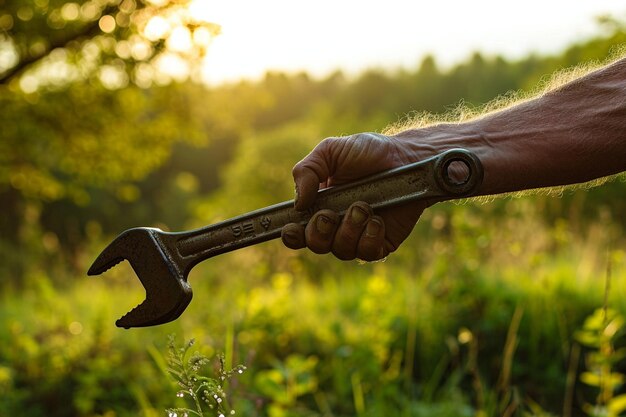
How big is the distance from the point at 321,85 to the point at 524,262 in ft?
184

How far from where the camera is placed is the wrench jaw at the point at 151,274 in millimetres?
1966

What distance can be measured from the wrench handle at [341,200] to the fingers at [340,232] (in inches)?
1.2

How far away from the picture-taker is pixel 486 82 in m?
45.2

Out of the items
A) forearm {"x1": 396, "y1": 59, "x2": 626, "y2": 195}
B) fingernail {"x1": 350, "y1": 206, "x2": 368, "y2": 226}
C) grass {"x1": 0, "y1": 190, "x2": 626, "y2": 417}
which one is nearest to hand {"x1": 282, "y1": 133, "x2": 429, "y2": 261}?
fingernail {"x1": 350, "y1": 206, "x2": 368, "y2": 226}

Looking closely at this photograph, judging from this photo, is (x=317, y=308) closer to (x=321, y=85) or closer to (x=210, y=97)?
(x=210, y=97)

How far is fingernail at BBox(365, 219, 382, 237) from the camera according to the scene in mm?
2048

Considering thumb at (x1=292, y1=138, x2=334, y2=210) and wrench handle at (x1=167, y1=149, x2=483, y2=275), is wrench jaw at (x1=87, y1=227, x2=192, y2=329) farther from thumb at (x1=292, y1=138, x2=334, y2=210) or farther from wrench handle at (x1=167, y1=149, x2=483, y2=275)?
thumb at (x1=292, y1=138, x2=334, y2=210)

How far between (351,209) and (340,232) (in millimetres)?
83

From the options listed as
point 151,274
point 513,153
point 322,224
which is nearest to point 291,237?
point 322,224

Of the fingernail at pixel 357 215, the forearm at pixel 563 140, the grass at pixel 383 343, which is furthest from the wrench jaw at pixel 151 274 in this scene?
the grass at pixel 383 343

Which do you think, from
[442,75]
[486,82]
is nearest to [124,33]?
[486,82]

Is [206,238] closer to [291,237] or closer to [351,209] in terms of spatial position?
[291,237]

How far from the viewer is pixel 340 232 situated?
6.75 ft

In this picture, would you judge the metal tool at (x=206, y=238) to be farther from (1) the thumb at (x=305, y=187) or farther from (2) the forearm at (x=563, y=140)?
(2) the forearm at (x=563, y=140)
